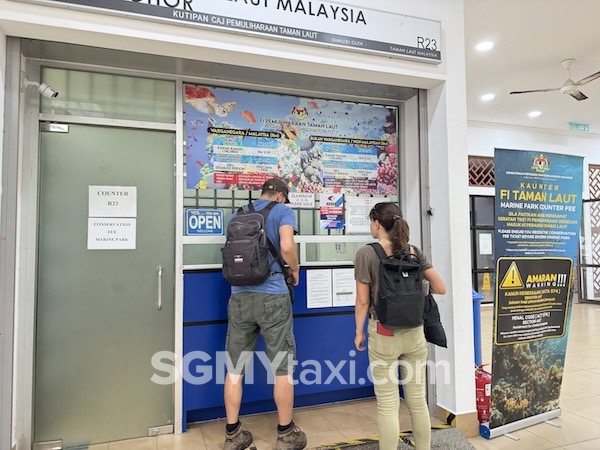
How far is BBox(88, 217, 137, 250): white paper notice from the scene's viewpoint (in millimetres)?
2510

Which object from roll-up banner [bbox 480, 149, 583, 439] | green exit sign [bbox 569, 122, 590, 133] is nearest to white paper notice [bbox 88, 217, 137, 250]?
roll-up banner [bbox 480, 149, 583, 439]

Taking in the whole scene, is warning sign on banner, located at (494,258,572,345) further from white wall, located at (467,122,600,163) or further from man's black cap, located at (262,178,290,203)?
white wall, located at (467,122,600,163)

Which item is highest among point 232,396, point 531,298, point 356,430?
point 531,298

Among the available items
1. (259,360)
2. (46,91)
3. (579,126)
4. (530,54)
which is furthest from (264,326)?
(579,126)

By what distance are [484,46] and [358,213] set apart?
9.05 ft

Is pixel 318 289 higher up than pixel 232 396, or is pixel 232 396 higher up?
pixel 318 289

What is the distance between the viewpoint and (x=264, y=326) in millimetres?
2412

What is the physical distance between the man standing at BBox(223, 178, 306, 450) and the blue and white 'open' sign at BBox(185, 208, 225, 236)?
1.47ft

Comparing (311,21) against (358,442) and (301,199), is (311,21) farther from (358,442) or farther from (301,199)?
(358,442)

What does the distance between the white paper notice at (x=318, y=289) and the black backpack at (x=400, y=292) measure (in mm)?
1032

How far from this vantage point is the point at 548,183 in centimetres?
273

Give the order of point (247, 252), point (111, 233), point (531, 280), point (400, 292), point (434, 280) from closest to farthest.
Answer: point (400, 292) → point (434, 280) → point (247, 252) → point (111, 233) → point (531, 280)

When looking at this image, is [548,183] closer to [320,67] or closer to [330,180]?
[330,180]

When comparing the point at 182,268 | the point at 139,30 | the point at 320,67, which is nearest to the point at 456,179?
the point at 320,67
